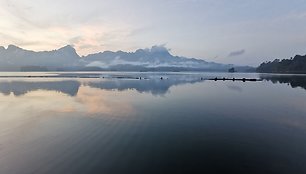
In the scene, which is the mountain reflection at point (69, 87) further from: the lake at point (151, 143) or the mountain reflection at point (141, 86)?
the lake at point (151, 143)

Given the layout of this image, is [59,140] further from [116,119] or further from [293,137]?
[293,137]

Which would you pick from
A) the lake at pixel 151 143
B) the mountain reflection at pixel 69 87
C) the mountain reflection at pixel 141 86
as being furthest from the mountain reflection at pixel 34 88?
the lake at pixel 151 143

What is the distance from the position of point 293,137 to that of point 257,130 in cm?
346

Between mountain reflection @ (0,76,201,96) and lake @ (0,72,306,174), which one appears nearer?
lake @ (0,72,306,174)

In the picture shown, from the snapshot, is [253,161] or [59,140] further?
[59,140]

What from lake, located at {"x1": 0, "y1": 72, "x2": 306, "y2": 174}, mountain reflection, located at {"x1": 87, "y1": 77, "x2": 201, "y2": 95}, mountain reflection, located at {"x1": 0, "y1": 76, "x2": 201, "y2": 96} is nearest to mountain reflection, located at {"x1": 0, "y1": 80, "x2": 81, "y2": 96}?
mountain reflection, located at {"x1": 0, "y1": 76, "x2": 201, "y2": 96}

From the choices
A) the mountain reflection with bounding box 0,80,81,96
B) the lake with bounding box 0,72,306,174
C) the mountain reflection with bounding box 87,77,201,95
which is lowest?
the lake with bounding box 0,72,306,174

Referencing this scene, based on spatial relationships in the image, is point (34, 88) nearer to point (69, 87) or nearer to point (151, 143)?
point (69, 87)

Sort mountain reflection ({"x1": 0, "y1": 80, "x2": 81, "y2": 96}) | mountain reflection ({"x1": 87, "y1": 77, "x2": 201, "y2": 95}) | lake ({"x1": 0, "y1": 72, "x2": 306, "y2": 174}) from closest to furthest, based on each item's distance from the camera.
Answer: lake ({"x1": 0, "y1": 72, "x2": 306, "y2": 174}) < mountain reflection ({"x1": 0, "y1": 80, "x2": 81, "y2": 96}) < mountain reflection ({"x1": 87, "y1": 77, "x2": 201, "y2": 95})

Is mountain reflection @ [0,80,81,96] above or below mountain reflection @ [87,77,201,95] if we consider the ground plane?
above

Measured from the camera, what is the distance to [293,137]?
76.9ft

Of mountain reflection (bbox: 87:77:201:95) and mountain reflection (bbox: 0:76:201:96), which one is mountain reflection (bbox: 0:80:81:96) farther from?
mountain reflection (bbox: 87:77:201:95)

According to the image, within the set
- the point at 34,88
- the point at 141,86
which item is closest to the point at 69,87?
the point at 34,88

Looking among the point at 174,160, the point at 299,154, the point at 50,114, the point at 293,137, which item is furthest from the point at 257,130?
the point at 50,114
